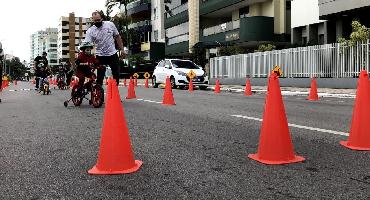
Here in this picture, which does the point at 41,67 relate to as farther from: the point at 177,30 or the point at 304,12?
the point at 177,30

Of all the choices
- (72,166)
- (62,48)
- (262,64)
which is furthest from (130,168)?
(62,48)

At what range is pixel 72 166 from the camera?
13.6 feet

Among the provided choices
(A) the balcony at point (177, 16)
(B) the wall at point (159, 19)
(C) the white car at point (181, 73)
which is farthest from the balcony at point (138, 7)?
(C) the white car at point (181, 73)

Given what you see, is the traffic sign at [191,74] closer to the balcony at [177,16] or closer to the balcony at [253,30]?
the balcony at [253,30]

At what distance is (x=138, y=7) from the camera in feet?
215

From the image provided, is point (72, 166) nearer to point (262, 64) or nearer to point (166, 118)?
point (166, 118)

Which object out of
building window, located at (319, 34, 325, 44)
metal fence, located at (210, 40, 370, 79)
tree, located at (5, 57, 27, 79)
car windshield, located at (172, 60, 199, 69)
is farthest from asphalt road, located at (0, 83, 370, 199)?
tree, located at (5, 57, 27, 79)

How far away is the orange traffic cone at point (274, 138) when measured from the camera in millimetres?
4180

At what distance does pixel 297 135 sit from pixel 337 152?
118cm

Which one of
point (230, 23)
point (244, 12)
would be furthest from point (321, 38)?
point (244, 12)

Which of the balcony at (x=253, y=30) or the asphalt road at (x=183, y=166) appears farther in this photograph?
the balcony at (x=253, y=30)

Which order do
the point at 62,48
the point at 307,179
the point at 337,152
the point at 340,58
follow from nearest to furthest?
the point at 307,179 < the point at 337,152 < the point at 340,58 < the point at 62,48

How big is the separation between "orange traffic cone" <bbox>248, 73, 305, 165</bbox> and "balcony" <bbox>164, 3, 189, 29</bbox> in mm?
45386

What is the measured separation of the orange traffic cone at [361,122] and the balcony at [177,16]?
1763 inches
